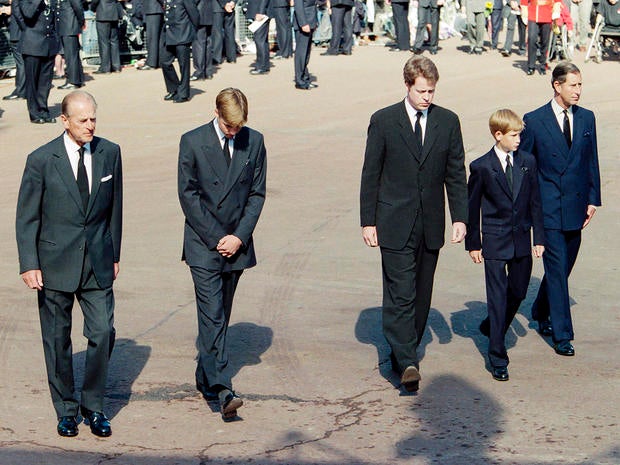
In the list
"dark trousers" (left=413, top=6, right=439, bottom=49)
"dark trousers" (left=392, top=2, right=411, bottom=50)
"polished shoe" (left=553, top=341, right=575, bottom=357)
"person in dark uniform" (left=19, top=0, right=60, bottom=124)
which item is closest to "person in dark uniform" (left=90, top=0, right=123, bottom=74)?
"person in dark uniform" (left=19, top=0, right=60, bottom=124)

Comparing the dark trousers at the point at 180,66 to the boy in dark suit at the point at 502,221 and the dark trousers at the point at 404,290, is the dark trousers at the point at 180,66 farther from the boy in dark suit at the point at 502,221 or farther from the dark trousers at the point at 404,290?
the dark trousers at the point at 404,290

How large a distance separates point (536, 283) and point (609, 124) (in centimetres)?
755

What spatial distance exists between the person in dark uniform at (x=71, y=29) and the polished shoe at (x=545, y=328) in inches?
530

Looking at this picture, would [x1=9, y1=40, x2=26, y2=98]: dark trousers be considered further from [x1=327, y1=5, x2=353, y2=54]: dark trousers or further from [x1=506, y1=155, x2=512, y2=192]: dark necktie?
[x1=506, y1=155, x2=512, y2=192]: dark necktie

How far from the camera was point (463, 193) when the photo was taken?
7.58 m

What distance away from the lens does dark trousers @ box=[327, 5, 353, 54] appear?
24438 mm

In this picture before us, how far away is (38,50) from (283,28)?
7.28 meters

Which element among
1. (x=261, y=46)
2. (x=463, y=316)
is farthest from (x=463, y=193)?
(x=261, y=46)

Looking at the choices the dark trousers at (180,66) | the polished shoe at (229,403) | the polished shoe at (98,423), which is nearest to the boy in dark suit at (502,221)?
the polished shoe at (229,403)

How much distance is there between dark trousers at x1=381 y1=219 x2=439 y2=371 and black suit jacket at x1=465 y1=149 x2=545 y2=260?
352 millimetres

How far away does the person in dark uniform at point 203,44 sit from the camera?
816 inches

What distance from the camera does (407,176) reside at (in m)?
7.54

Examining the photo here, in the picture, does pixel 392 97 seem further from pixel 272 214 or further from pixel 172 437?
pixel 172 437

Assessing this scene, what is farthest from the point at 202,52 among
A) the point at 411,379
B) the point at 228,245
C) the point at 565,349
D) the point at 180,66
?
the point at 411,379
